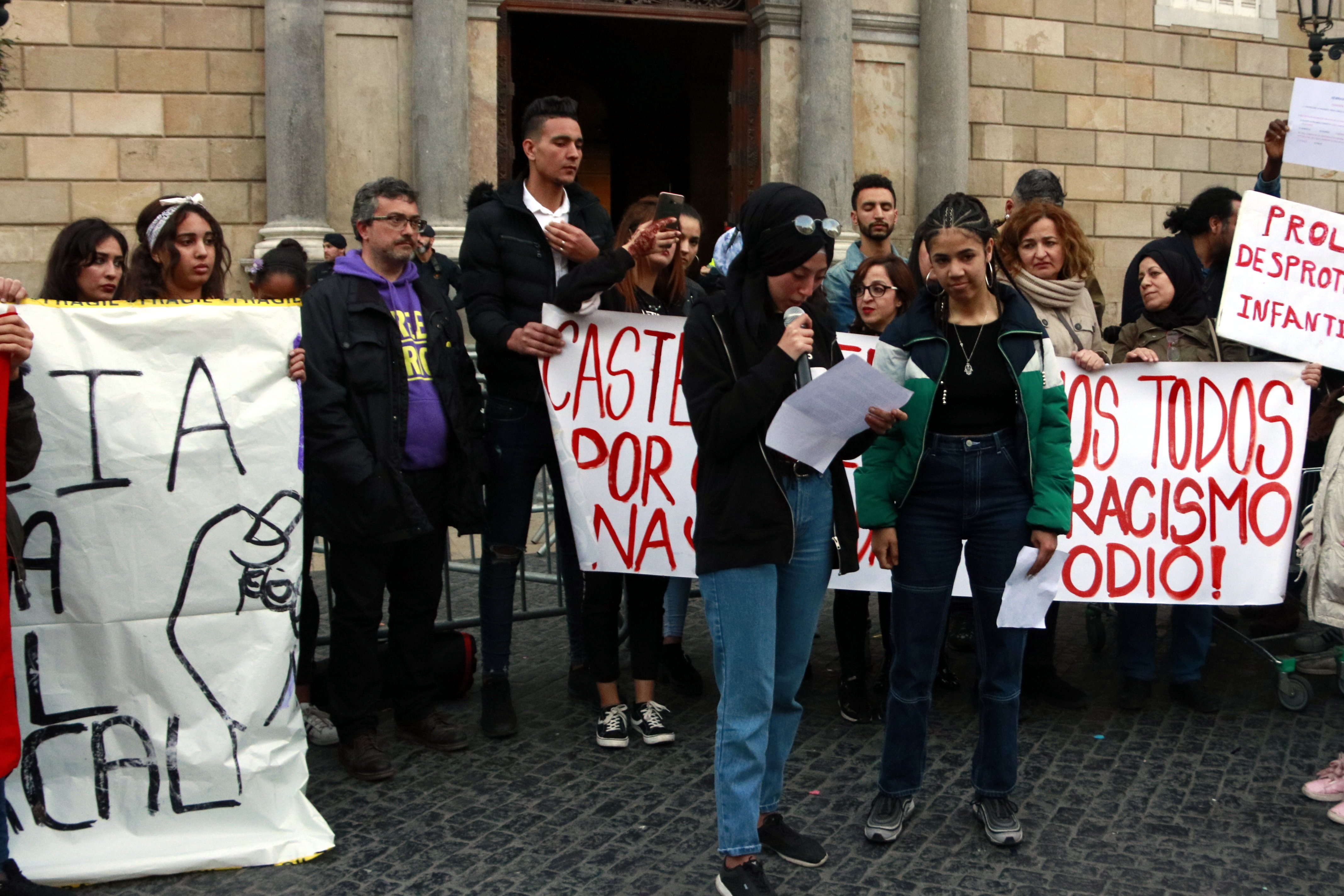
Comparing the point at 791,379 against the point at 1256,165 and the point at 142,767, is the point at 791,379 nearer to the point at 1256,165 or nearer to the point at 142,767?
the point at 142,767

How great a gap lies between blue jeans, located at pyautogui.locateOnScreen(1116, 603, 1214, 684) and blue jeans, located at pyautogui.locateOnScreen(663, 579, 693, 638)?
1852 millimetres

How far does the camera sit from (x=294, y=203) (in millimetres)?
10359

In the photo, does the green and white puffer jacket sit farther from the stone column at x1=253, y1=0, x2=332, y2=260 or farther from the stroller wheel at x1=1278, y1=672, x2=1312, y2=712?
the stone column at x1=253, y1=0, x2=332, y2=260

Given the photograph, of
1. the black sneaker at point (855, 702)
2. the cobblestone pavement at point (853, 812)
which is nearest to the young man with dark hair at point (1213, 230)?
the cobblestone pavement at point (853, 812)

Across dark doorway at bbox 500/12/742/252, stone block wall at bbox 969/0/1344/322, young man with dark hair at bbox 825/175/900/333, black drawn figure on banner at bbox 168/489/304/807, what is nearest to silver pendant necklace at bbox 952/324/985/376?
young man with dark hair at bbox 825/175/900/333

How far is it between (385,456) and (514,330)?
2.41ft

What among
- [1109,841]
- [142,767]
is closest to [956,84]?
[1109,841]

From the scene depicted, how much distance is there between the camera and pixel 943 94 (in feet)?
39.8

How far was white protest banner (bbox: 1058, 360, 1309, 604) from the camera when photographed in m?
4.96

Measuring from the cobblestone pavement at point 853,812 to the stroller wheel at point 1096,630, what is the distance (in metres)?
0.59

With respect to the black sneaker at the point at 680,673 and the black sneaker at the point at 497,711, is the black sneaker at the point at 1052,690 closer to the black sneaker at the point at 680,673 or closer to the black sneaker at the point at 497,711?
the black sneaker at the point at 680,673

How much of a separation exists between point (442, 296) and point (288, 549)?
1.23m

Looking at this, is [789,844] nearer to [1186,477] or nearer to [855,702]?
[855,702]

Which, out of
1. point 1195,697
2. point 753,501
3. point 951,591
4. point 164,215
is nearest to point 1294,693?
point 1195,697
